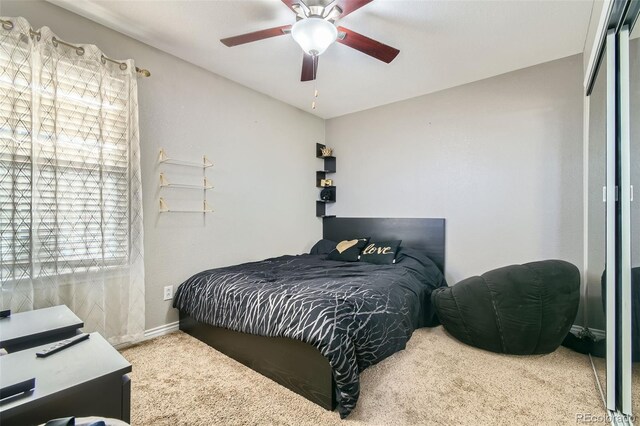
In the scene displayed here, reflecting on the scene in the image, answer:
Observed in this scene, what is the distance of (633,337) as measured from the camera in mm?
1384

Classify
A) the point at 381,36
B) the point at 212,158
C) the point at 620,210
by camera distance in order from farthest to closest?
the point at 212,158 → the point at 381,36 → the point at 620,210

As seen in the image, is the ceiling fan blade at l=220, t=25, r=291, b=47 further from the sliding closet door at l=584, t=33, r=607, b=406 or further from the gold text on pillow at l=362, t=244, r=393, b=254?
the gold text on pillow at l=362, t=244, r=393, b=254

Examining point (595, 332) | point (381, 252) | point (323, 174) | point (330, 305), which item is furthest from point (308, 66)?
point (595, 332)

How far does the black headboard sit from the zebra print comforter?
475 millimetres

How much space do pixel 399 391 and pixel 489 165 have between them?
7.83ft

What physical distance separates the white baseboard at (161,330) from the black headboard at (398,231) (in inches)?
89.3

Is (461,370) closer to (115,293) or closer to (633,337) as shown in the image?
(633,337)

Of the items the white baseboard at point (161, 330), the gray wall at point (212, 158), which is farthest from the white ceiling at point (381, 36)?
the white baseboard at point (161, 330)

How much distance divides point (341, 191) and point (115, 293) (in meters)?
2.88

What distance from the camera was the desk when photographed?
79 centimetres

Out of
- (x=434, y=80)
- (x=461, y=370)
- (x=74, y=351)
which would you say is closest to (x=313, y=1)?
(x=434, y=80)

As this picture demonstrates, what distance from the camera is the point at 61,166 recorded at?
6.36ft

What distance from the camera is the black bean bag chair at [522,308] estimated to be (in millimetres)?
2131

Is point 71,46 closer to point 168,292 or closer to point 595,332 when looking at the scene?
point 168,292
